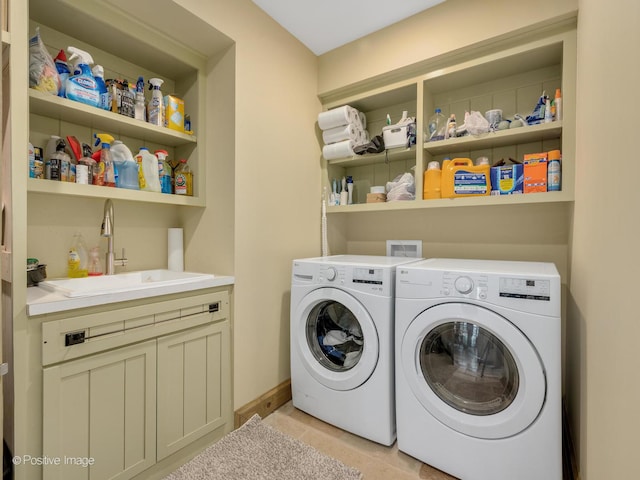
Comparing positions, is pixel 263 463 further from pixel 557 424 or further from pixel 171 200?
pixel 171 200

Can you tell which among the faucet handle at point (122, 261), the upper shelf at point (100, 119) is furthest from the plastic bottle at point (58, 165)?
the faucet handle at point (122, 261)

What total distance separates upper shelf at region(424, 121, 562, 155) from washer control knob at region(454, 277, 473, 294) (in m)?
0.92

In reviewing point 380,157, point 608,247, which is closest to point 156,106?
point 380,157

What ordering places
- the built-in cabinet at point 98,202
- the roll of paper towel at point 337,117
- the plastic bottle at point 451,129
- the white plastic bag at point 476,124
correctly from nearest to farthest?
the built-in cabinet at point 98,202, the white plastic bag at point 476,124, the plastic bottle at point 451,129, the roll of paper towel at point 337,117

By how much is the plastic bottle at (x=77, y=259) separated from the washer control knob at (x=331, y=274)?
1268mm

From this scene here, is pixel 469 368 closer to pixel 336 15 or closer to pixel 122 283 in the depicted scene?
pixel 122 283

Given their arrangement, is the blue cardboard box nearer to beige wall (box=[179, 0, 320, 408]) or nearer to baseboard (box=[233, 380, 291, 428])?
beige wall (box=[179, 0, 320, 408])

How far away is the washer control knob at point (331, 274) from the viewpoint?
5.63 ft

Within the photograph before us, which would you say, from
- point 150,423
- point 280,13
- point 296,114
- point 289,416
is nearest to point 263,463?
point 289,416

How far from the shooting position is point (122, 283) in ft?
5.64

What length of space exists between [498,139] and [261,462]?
2.14 meters

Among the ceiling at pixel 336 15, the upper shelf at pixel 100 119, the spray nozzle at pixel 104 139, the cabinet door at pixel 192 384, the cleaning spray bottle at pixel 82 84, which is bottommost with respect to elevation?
the cabinet door at pixel 192 384

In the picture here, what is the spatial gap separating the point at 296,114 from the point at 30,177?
1.49 meters

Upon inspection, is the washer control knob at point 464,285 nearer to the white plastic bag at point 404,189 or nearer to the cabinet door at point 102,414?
the white plastic bag at point 404,189
